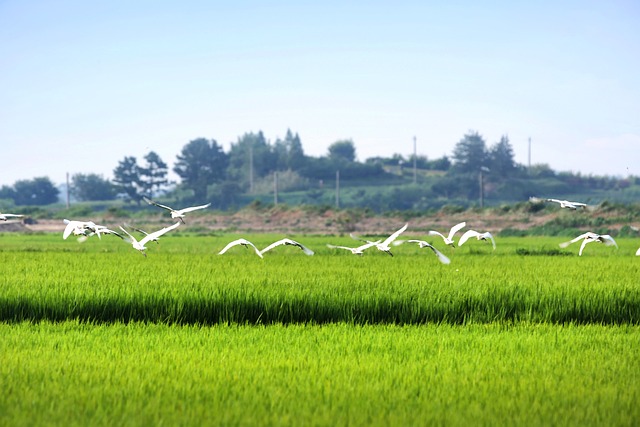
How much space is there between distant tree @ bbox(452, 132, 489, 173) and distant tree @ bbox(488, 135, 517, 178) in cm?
69

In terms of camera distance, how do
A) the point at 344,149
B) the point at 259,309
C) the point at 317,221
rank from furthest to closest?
1. the point at 344,149
2. the point at 317,221
3. the point at 259,309

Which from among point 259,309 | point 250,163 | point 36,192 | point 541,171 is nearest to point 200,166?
point 250,163

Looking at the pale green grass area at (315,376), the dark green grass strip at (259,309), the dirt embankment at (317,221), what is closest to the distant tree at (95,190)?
the dirt embankment at (317,221)

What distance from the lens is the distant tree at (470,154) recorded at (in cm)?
6806

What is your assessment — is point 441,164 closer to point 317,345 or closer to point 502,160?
point 502,160

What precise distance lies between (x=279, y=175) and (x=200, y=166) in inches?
255

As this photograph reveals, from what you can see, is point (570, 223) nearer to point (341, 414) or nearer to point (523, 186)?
point (523, 186)

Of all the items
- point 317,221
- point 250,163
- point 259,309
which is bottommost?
point 317,221

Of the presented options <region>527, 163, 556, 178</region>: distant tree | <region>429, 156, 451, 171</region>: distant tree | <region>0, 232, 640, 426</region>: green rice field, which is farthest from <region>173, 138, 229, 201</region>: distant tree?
<region>0, 232, 640, 426</region>: green rice field

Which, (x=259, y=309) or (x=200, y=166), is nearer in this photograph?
(x=259, y=309)

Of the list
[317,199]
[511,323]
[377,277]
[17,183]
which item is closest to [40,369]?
[511,323]

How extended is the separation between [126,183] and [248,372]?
5766 centimetres

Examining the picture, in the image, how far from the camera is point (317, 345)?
6.42 m

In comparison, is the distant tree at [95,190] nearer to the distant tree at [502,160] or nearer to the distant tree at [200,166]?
the distant tree at [200,166]
